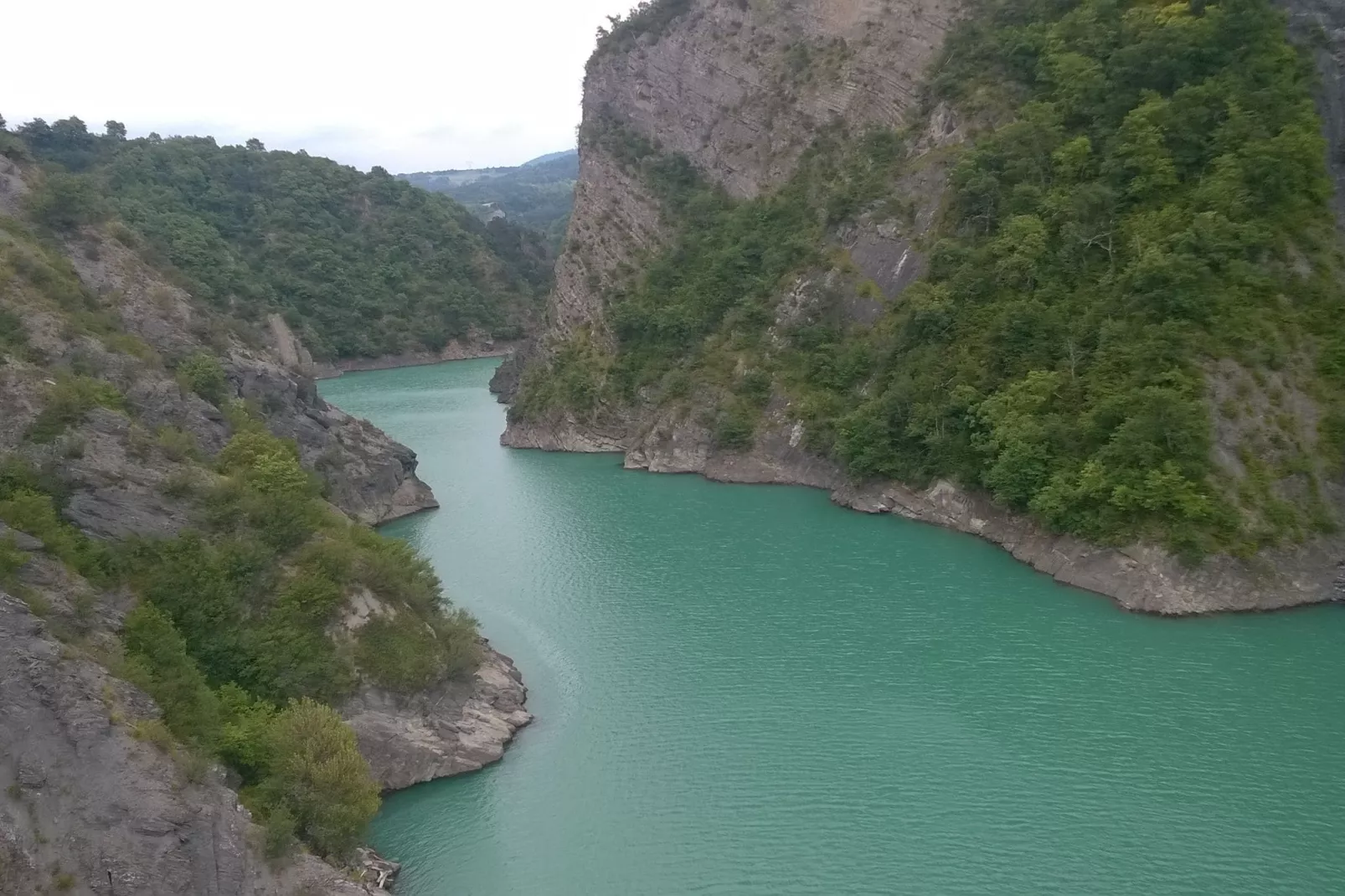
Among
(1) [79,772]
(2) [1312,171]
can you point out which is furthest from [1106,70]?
(1) [79,772]

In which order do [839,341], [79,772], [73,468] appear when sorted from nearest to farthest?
[79,772], [73,468], [839,341]

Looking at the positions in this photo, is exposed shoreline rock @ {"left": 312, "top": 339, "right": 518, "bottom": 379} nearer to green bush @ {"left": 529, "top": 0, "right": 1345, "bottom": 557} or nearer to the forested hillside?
the forested hillside

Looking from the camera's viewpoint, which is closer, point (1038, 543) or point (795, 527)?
point (1038, 543)

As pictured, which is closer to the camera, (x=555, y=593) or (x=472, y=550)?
(x=555, y=593)

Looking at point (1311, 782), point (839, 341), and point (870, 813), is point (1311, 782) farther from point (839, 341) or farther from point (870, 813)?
point (839, 341)

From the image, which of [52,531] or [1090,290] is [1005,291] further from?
[52,531]

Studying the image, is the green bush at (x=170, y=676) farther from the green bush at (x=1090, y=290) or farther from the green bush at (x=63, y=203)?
the green bush at (x=1090, y=290)

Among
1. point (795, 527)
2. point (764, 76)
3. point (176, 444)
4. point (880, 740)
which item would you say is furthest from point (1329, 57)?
point (176, 444)
